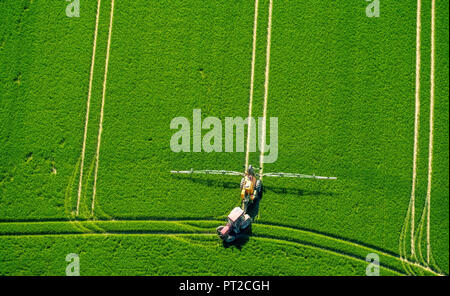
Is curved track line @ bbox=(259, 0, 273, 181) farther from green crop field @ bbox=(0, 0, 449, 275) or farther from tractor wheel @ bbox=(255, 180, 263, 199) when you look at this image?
tractor wheel @ bbox=(255, 180, 263, 199)

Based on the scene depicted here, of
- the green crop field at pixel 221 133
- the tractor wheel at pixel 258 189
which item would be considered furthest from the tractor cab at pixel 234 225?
the tractor wheel at pixel 258 189

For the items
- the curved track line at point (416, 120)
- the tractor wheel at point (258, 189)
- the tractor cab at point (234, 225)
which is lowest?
the tractor cab at point (234, 225)

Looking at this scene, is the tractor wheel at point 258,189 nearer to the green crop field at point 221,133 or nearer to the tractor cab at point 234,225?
the green crop field at point 221,133

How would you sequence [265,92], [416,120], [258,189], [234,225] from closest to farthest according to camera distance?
[234,225], [258,189], [416,120], [265,92]

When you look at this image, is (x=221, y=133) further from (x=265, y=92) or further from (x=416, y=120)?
(x=416, y=120)

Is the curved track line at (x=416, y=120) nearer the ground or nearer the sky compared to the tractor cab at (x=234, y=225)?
nearer the sky

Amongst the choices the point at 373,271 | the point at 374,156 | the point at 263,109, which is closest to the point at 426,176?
the point at 374,156

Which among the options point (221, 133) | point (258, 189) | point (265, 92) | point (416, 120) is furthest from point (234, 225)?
point (416, 120)
